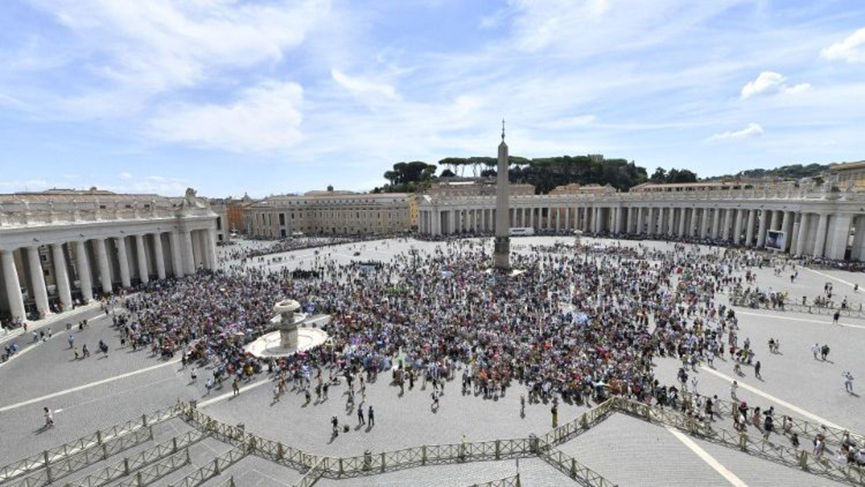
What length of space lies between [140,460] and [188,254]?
3257 cm

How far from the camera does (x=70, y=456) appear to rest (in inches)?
447

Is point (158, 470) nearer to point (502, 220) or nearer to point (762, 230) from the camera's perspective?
point (502, 220)

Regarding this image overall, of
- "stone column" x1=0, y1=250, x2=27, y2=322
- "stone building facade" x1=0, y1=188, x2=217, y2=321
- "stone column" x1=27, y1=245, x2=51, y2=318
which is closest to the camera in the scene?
"stone column" x1=0, y1=250, x2=27, y2=322

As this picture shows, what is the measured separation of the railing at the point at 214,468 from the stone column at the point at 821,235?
52.2 m

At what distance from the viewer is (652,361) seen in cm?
1781

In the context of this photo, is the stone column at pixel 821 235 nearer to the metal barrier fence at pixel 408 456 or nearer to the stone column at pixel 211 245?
the metal barrier fence at pixel 408 456

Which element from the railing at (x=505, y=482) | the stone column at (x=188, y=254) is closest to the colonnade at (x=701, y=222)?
the stone column at (x=188, y=254)

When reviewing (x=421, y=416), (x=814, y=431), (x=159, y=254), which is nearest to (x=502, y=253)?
(x=421, y=416)

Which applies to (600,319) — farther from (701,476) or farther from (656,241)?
(656,241)

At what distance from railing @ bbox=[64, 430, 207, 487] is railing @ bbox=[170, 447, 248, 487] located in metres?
1.10

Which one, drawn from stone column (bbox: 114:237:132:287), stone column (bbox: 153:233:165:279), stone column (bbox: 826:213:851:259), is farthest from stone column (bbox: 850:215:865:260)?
stone column (bbox: 114:237:132:287)

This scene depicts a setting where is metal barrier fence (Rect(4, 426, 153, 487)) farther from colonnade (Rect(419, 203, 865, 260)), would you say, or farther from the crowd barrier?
colonnade (Rect(419, 203, 865, 260))

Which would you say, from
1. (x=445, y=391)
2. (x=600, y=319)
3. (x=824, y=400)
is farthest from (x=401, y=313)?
(x=824, y=400)

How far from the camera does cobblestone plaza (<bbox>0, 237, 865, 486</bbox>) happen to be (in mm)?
10797
